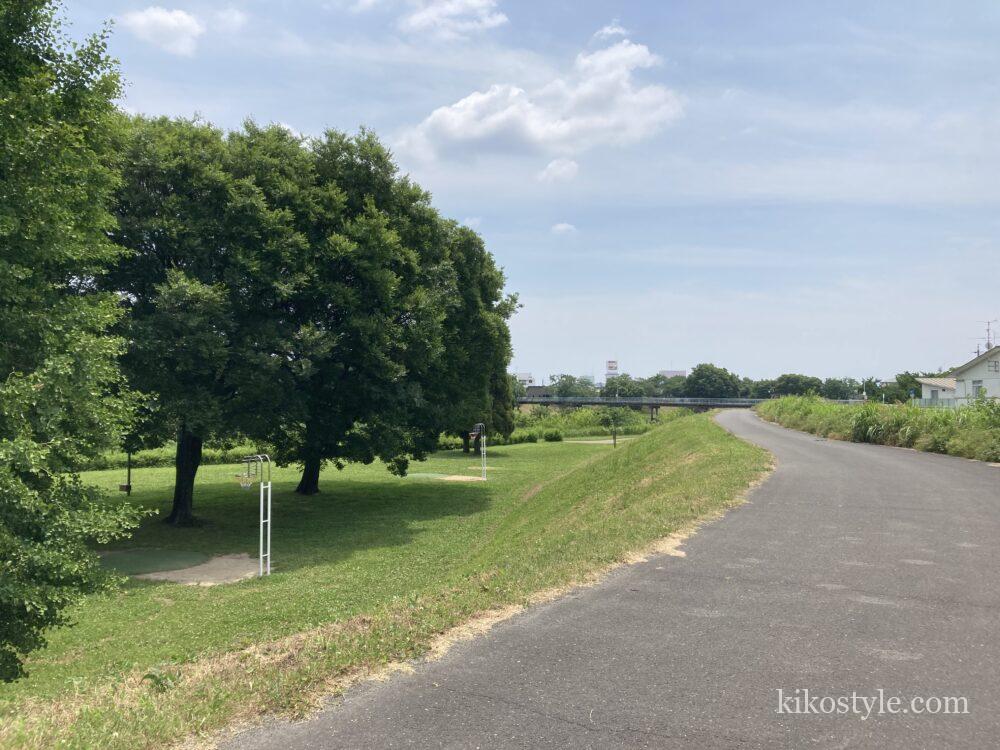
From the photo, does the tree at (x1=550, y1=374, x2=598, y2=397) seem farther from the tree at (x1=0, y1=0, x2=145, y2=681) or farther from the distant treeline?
the tree at (x1=0, y1=0, x2=145, y2=681)

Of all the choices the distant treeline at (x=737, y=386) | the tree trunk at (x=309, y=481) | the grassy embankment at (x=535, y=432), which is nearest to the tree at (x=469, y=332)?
the tree trunk at (x=309, y=481)

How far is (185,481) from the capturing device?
21.1 meters

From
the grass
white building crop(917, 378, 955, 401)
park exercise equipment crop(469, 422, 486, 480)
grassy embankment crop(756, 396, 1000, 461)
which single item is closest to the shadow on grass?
park exercise equipment crop(469, 422, 486, 480)

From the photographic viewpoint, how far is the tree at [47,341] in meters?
7.39

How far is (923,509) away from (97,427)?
12902mm

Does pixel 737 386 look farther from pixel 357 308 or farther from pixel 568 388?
pixel 357 308

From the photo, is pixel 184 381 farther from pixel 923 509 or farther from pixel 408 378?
pixel 923 509

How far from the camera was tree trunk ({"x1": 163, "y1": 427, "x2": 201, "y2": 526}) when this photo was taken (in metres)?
20.8

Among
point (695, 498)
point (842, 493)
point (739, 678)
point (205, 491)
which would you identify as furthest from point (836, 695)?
point (205, 491)

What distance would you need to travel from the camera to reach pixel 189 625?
10.8 m

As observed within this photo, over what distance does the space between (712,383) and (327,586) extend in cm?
14923

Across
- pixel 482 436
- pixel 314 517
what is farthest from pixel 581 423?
pixel 314 517

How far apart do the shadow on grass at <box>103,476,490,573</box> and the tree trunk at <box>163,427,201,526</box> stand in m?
0.41

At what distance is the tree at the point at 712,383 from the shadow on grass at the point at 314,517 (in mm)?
131712
